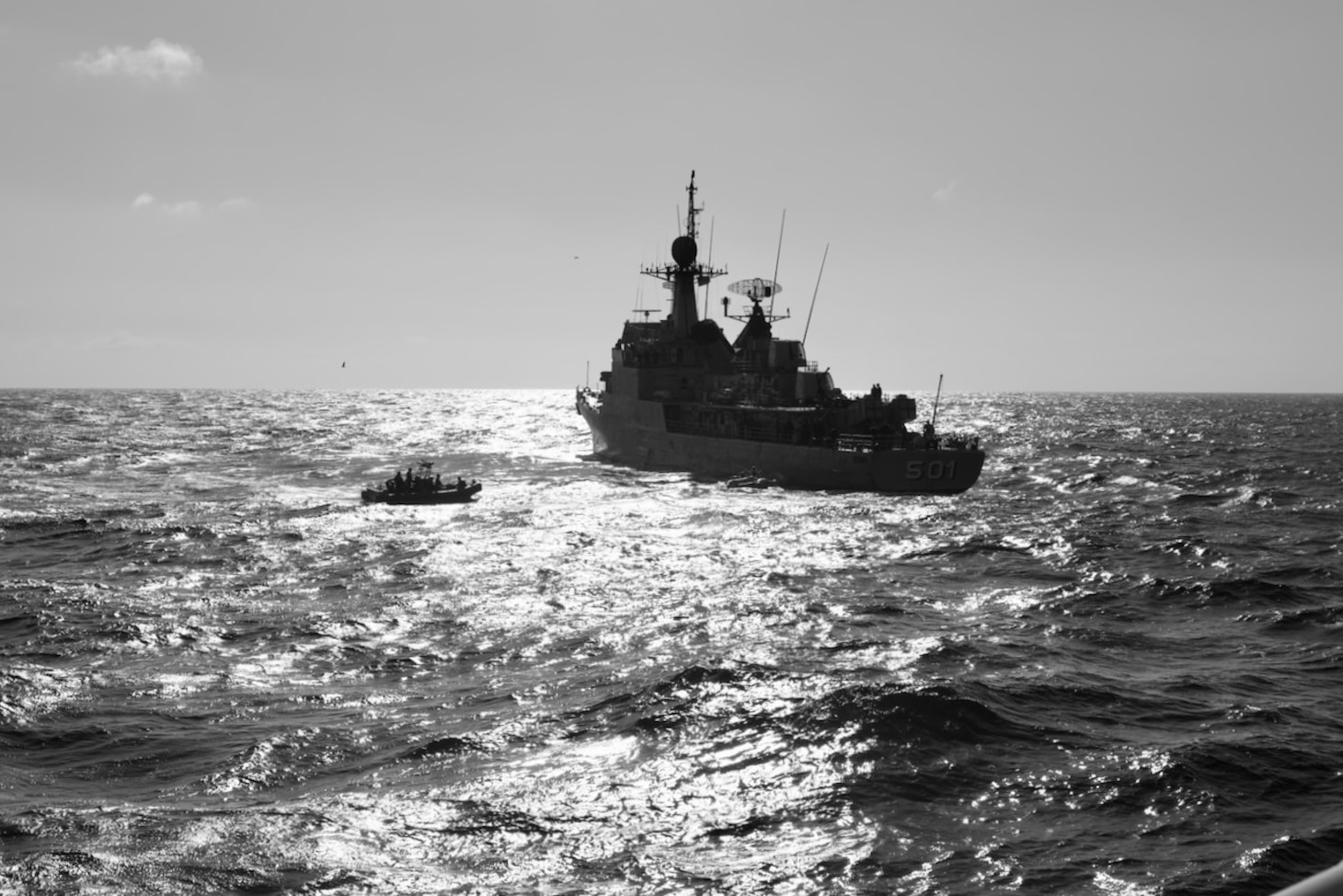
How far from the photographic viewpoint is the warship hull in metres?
51.2

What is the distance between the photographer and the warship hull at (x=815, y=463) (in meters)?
51.2

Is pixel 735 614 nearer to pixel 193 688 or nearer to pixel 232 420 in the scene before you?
pixel 193 688

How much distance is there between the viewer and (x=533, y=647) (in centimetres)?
2261

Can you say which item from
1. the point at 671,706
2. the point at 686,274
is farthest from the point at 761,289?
the point at 671,706

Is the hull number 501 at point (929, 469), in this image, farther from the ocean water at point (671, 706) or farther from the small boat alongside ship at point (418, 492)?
the small boat alongside ship at point (418, 492)

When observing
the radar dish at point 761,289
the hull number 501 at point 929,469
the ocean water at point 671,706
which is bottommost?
the ocean water at point 671,706

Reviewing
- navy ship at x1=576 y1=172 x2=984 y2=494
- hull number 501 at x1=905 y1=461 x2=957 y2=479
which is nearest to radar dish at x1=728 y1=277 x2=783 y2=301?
navy ship at x1=576 y1=172 x2=984 y2=494

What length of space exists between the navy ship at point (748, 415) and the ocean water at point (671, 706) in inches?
400

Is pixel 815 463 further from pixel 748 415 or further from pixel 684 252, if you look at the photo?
pixel 684 252

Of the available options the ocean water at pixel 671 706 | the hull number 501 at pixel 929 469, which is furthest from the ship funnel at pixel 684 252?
the ocean water at pixel 671 706

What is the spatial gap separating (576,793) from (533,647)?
8.31 metres

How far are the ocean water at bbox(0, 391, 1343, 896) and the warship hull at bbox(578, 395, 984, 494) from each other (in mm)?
9301

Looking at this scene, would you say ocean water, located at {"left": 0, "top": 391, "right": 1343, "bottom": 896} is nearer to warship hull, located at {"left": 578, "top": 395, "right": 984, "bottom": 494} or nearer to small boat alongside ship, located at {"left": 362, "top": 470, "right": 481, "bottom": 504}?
small boat alongside ship, located at {"left": 362, "top": 470, "right": 481, "bottom": 504}

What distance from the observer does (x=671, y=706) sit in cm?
1811
